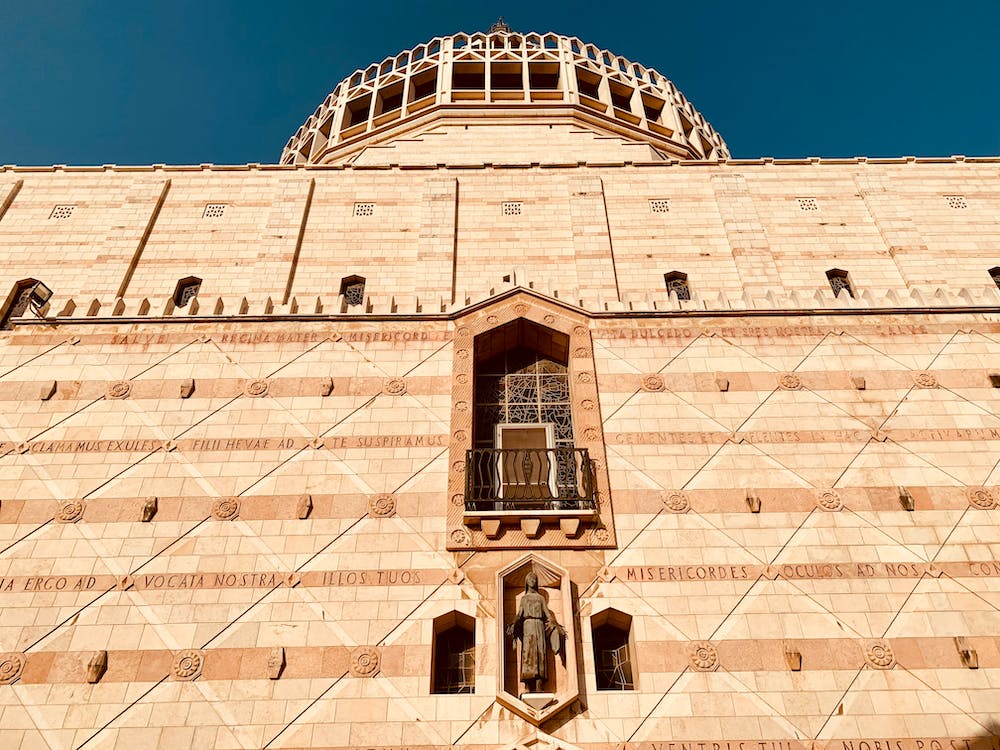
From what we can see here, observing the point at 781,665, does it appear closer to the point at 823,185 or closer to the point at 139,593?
the point at 139,593

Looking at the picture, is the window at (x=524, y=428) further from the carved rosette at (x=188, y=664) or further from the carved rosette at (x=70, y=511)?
the carved rosette at (x=70, y=511)

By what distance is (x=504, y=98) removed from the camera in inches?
950

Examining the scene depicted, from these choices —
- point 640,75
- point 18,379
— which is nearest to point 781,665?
point 18,379

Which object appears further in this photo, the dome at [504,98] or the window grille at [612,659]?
the dome at [504,98]

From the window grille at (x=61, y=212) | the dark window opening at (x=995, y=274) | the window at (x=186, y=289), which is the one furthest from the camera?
the window grille at (x=61, y=212)

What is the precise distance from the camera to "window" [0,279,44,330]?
15562mm

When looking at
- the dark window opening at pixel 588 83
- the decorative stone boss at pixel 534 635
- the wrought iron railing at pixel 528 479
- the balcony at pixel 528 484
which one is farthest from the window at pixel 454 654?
the dark window opening at pixel 588 83

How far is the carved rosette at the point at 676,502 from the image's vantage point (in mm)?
10125

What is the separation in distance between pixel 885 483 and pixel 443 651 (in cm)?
652

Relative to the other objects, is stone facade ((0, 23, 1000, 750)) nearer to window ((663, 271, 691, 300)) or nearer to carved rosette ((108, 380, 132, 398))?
carved rosette ((108, 380, 132, 398))

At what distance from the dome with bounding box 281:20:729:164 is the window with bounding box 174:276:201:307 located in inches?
321

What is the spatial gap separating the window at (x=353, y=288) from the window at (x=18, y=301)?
6316mm

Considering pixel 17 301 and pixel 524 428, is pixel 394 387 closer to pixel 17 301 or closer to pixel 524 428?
pixel 524 428

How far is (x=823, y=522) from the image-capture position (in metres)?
9.95
